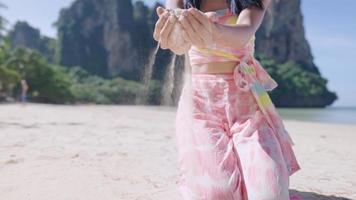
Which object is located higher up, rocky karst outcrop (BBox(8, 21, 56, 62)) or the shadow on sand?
rocky karst outcrop (BBox(8, 21, 56, 62))

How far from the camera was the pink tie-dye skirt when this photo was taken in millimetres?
1826

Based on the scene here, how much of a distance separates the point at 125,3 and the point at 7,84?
131 feet

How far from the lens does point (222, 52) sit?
79.0 inches

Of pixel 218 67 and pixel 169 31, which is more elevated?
pixel 169 31

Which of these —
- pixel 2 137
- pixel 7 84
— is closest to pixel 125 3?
pixel 7 84

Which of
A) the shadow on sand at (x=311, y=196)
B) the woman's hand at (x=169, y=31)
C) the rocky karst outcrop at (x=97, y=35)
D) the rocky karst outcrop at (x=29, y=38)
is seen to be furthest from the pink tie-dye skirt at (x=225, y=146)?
the rocky karst outcrop at (x=29, y=38)

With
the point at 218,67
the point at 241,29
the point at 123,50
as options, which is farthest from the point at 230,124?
the point at 123,50

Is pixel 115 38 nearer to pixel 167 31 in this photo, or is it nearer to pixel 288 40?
pixel 288 40

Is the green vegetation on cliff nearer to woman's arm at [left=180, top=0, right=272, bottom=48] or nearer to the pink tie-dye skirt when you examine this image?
the pink tie-dye skirt

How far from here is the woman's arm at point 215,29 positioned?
147 cm

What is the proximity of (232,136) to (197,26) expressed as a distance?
2.27ft

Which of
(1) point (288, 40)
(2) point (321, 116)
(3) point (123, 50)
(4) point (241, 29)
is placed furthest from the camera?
(1) point (288, 40)

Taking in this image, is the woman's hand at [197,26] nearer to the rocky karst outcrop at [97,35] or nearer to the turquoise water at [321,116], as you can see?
the turquoise water at [321,116]

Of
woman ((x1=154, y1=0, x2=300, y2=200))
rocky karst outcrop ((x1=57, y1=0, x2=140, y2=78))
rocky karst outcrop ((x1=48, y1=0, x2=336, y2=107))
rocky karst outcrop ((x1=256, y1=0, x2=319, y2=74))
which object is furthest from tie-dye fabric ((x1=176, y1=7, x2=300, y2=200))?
rocky karst outcrop ((x1=256, y1=0, x2=319, y2=74))
